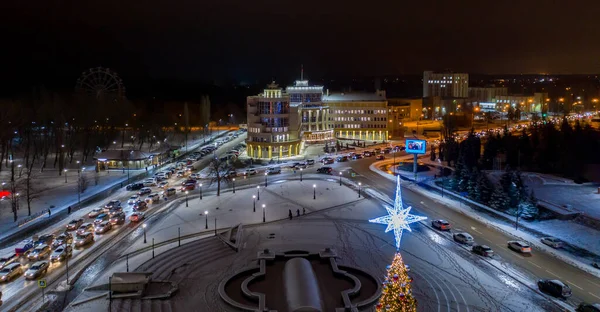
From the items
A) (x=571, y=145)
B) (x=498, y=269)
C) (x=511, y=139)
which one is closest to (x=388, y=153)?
(x=511, y=139)

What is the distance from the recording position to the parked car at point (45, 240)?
87.6 ft

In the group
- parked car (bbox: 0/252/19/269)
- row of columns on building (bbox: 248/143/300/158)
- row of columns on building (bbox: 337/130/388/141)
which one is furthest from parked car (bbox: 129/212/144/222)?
row of columns on building (bbox: 337/130/388/141)

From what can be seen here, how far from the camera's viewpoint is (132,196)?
125ft

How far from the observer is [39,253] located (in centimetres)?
2480

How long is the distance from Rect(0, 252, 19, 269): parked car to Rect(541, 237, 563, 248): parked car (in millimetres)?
28478

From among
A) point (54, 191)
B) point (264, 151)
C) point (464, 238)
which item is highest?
point (264, 151)

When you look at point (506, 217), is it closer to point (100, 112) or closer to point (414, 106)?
point (100, 112)

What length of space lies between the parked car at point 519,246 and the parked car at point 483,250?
1399 mm

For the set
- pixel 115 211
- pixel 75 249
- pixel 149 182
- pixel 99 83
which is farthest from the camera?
pixel 99 83

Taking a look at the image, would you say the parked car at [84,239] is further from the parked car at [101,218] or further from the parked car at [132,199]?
the parked car at [132,199]

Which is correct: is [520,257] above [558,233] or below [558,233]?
below

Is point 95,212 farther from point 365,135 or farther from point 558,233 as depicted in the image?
point 365,135

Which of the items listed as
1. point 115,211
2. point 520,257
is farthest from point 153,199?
point 520,257

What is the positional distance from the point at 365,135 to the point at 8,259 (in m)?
56.7
